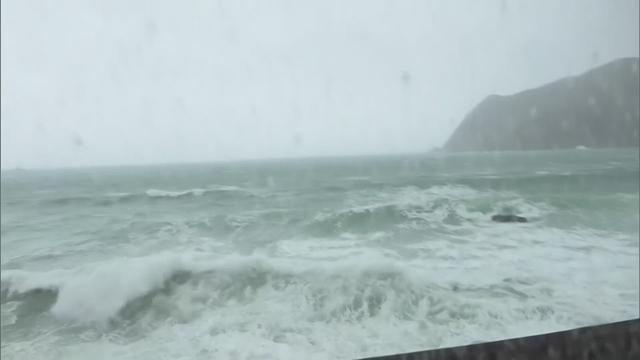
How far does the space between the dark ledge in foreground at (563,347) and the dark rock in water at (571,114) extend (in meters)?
13.5

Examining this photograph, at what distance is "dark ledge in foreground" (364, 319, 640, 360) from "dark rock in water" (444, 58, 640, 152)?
13512mm

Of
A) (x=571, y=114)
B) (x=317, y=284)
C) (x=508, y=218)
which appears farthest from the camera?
(x=571, y=114)

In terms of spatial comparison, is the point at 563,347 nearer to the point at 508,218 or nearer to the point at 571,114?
the point at 508,218

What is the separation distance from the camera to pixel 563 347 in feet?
4.69

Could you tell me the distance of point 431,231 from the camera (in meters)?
10.6

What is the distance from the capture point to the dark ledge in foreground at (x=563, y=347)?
1.35m

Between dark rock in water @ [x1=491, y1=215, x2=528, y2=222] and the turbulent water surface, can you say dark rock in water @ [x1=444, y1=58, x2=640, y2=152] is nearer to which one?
dark rock in water @ [x1=491, y1=215, x2=528, y2=222]

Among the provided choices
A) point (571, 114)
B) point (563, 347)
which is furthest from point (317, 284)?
point (571, 114)

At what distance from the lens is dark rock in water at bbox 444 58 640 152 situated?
727 inches

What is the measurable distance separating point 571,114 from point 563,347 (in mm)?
32455

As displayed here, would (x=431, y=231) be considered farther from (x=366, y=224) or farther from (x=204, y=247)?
(x=204, y=247)

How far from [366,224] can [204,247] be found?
4187 mm

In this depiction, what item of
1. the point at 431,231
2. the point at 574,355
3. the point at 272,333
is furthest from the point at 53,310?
the point at 431,231

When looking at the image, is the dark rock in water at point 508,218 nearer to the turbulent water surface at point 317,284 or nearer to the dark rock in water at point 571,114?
the turbulent water surface at point 317,284
